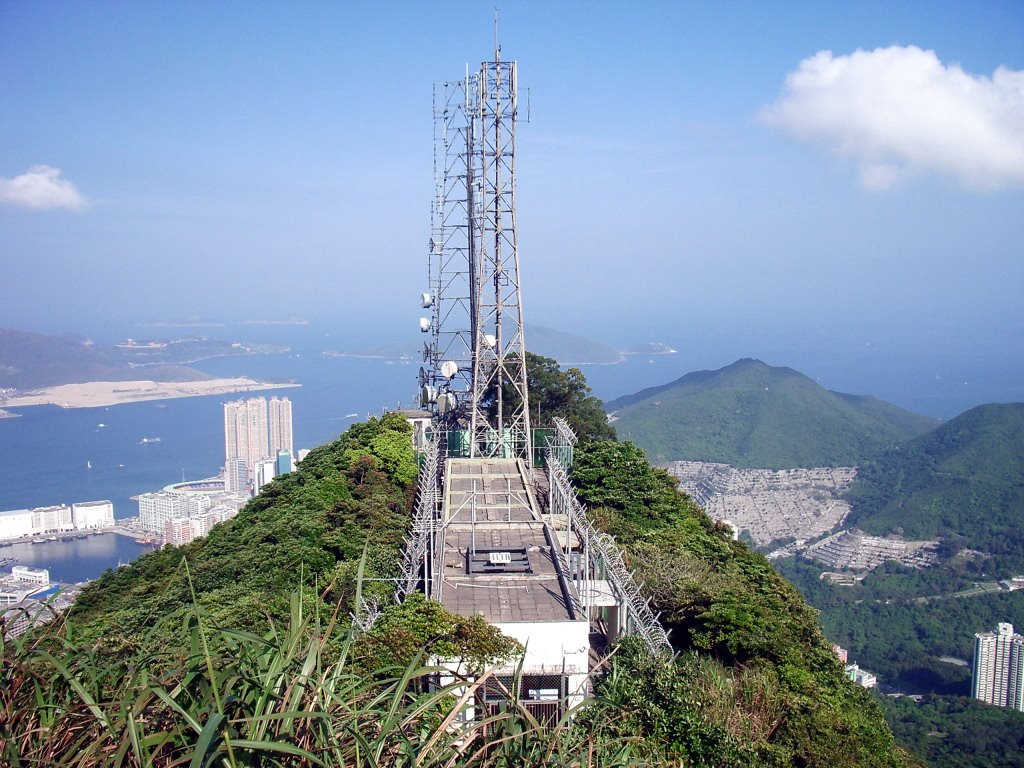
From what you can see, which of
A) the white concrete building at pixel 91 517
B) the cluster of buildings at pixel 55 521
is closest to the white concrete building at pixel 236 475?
the white concrete building at pixel 91 517

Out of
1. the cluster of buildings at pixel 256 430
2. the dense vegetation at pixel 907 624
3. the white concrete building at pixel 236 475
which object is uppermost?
the cluster of buildings at pixel 256 430

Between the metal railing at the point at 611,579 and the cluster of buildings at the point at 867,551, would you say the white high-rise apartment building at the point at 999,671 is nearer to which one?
the cluster of buildings at the point at 867,551

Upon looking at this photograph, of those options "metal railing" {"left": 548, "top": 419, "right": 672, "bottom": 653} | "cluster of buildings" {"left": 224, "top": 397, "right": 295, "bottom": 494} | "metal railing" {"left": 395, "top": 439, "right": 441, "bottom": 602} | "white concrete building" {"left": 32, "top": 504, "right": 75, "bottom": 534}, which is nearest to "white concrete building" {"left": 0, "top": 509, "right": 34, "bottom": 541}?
"white concrete building" {"left": 32, "top": 504, "right": 75, "bottom": 534}

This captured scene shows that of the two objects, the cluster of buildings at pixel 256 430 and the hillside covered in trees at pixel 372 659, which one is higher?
the hillside covered in trees at pixel 372 659

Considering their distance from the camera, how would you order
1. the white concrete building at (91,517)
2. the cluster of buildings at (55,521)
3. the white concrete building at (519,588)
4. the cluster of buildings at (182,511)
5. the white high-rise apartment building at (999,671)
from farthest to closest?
1. the white concrete building at (91,517)
2. the cluster of buildings at (55,521)
3. the cluster of buildings at (182,511)
4. the white high-rise apartment building at (999,671)
5. the white concrete building at (519,588)

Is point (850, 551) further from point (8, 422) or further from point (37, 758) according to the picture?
point (8, 422)

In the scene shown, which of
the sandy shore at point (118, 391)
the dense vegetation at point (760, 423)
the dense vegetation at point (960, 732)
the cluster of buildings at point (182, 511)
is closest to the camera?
the dense vegetation at point (960, 732)

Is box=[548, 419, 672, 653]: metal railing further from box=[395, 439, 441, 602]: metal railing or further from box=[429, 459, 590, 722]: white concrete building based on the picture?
box=[395, 439, 441, 602]: metal railing
